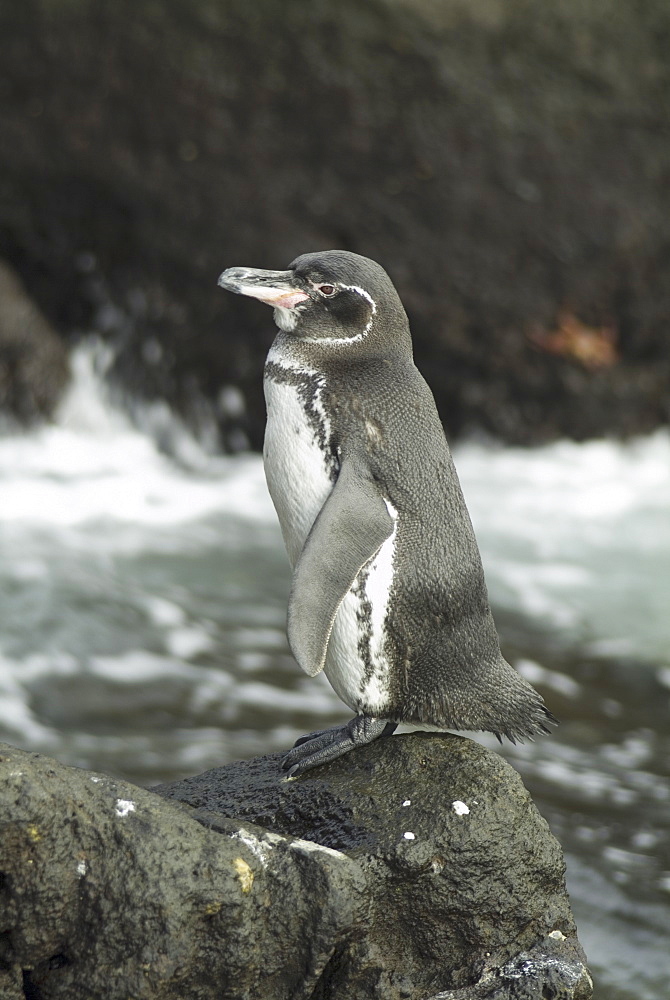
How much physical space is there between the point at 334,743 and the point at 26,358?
596 cm

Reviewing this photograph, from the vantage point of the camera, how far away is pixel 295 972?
2.40 meters

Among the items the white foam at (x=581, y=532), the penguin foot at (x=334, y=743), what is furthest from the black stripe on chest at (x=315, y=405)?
the white foam at (x=581, y=532)

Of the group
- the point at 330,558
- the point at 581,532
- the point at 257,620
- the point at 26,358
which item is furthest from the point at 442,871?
the point at 26,358

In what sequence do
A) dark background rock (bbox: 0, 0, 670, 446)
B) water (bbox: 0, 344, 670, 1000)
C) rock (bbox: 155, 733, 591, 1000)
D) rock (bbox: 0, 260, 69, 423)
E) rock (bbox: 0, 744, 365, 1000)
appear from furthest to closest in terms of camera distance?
1. rock (bbox: 0, 260, 69, 423)
2. dark background rock (bbox: 0, 0, 670, 446)
3. water (bbox: 0, 344, 670, 1000)
4. rock (bbox: 155, 733, 591, 1000)
5. rock (bbox: 0, 744, 365, 1000)

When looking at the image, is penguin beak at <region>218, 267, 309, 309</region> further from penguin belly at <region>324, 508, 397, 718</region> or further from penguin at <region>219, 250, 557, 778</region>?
penguin belly at <region>324, 508, 397, 718</region>

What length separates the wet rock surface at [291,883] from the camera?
7.12ft

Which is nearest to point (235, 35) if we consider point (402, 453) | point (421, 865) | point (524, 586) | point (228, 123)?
point (228, 123)

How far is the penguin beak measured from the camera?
2727 mm

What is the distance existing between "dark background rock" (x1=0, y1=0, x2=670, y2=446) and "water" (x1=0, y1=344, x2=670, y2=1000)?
571 millimetres

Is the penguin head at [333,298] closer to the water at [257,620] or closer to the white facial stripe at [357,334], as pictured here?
the white facial stripe at [357,334]

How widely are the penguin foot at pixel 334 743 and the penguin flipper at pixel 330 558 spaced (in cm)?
27

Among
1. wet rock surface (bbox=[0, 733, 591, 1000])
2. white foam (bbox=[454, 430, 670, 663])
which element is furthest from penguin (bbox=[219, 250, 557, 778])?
white foam (bbox=[454, 430, 670, 663])

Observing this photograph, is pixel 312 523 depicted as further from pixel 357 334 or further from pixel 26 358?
pixel 26 358

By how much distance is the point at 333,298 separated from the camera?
273 centimetres
